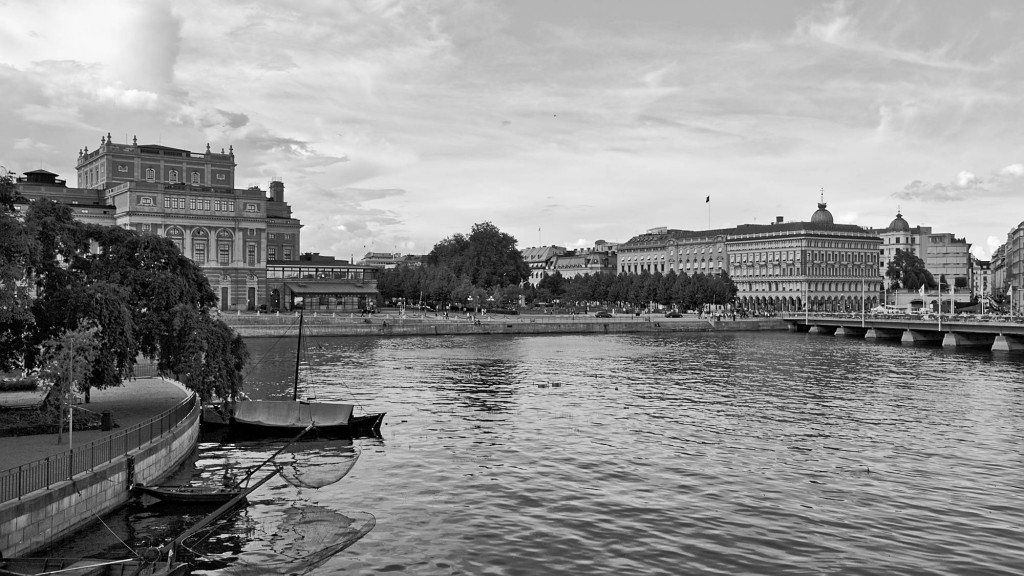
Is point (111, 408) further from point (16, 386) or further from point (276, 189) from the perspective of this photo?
point (276, 189)

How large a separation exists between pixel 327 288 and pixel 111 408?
105949 mm

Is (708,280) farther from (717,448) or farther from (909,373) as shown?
(717,448)

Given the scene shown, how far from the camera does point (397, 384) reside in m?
65.9

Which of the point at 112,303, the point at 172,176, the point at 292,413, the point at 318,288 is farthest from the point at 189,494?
the point at 172,176

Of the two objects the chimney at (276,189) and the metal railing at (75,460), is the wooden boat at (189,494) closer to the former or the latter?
the metal railing at (75,460)

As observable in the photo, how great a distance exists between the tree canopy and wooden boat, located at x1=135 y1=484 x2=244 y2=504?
837 cm

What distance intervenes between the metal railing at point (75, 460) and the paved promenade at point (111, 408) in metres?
1.17

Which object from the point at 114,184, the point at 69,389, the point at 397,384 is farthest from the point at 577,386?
the point at 114,184

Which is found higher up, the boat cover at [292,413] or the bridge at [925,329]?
the bridge at [925,329]

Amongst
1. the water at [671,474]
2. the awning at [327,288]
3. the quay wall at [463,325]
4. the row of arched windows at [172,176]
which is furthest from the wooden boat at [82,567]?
the row of arched windows at [172,176]

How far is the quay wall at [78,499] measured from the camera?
75.4 feet

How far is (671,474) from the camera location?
121ft

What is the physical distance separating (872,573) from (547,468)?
15.5 meters

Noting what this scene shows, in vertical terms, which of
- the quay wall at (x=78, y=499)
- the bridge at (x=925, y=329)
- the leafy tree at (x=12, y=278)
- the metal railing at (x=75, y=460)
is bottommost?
the quay wall at (x=78, y=499)
